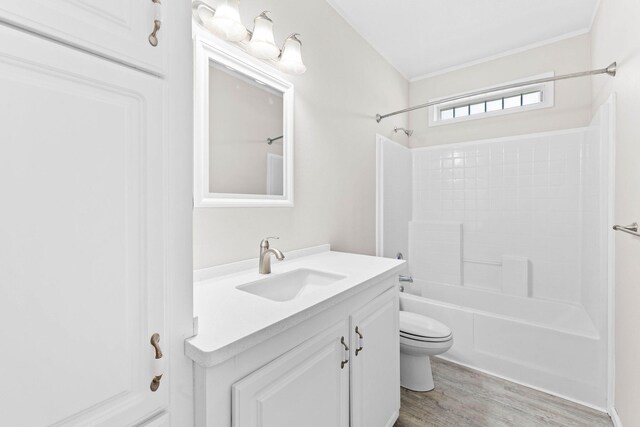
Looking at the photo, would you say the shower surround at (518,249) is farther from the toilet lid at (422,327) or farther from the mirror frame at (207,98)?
the mirror frame at (207,98)

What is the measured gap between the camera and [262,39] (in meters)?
1.39

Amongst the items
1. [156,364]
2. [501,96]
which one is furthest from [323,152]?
[501,96]

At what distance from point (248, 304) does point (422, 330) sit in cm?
143

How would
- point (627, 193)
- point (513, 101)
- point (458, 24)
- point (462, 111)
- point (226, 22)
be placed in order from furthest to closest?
point (462, 111)
point (513, 101)
point (458, 24)
point (627, 193)
point (226, 22)

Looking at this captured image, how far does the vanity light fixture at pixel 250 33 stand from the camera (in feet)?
4.03

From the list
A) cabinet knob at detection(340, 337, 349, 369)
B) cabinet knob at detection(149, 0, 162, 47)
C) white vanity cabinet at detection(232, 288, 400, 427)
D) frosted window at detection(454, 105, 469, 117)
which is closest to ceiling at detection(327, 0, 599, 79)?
frosted window at detection(454, 105, 469, 117)

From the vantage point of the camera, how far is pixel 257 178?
152cm

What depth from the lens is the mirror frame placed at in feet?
4.07

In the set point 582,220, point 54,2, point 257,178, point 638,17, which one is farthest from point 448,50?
point 54,2

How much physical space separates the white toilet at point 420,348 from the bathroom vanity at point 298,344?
0.37 m

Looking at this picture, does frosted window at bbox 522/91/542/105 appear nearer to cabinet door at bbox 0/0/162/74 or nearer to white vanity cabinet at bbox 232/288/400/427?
white vanity cabinet at bbox 232/288/400/427

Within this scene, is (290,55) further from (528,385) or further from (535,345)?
(528,385)

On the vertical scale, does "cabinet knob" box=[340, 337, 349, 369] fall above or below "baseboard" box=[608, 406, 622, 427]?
above

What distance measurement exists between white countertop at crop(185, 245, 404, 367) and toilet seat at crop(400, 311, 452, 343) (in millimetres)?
610
